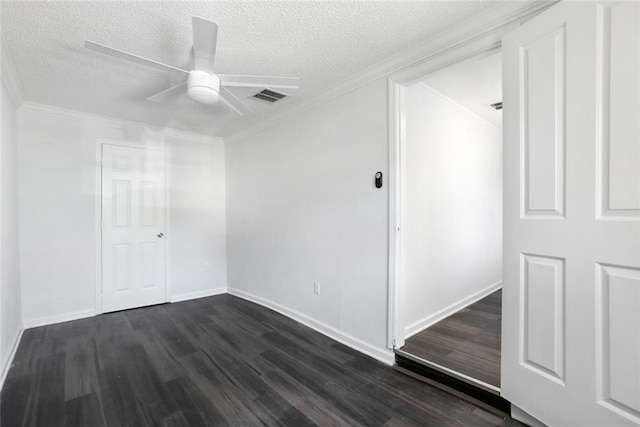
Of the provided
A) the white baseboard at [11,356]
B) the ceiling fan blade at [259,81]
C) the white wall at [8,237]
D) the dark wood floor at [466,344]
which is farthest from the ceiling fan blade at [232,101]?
the white baseboard at [11,356]

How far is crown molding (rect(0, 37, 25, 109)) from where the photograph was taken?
76.2 inches

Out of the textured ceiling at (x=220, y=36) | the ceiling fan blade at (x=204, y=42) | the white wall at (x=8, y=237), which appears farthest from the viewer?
the white wall at (x=8, y=237)

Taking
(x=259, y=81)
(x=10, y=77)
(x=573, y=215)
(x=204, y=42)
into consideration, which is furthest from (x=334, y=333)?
(x=10, y=77)

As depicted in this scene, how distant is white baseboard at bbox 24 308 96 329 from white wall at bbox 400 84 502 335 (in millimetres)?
3470

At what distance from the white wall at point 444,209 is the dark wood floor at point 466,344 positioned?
132mm

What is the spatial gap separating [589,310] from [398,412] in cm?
110

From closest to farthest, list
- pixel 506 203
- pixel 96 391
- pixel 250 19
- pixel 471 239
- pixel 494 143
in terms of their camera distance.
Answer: pixel 506 203
pixel 250 19
pixel 96 391
pixel 471 239
pixel 494 143

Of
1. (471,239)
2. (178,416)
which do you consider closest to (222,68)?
(178,416)

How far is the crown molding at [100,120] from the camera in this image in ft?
9.67

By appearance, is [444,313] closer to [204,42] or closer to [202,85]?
[202,85]

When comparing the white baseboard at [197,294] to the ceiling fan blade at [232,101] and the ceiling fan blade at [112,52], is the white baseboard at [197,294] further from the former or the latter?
the ceiling fan blade at [112,52]

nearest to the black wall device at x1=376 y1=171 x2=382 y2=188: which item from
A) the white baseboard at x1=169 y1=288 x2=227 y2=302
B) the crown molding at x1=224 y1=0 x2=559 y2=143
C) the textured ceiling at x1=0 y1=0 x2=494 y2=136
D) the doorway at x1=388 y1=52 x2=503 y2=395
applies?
the doorway at x1=388 y1=52 x2=503 y2=395

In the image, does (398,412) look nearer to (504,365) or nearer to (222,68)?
(504,365)

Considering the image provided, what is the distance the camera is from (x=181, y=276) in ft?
12.8
